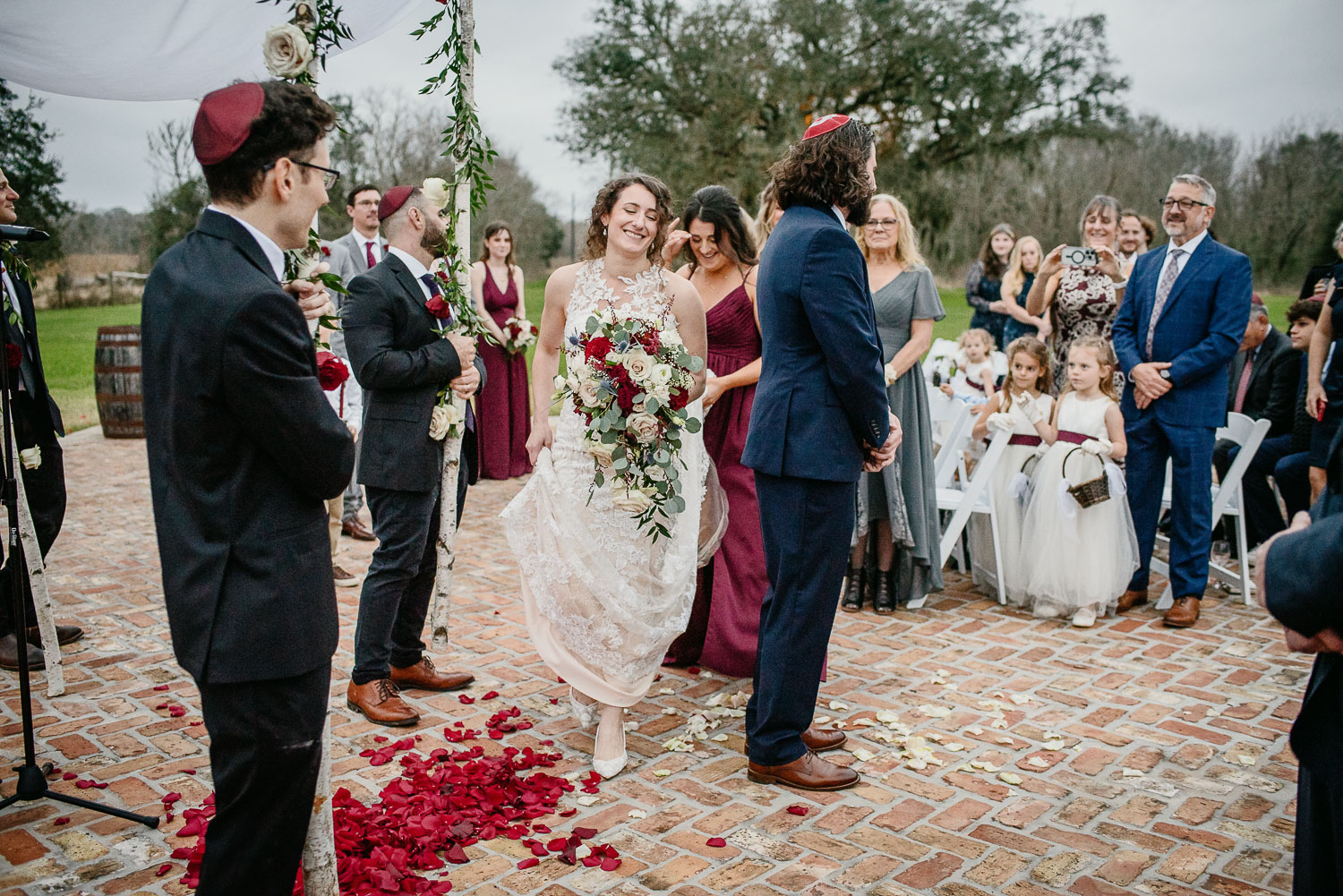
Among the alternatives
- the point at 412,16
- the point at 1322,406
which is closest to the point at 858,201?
the point at 412,16

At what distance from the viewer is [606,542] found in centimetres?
421

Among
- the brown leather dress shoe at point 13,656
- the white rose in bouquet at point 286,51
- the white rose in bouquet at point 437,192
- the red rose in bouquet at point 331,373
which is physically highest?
the white rose in bouquet at point 286,51

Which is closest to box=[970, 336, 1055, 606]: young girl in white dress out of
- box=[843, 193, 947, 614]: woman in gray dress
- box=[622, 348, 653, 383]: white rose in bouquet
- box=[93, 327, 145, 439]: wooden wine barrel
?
box=[843, 193, 947, 614]: woman in gray dress

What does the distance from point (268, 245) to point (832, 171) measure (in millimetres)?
2173

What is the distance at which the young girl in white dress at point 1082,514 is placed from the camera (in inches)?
244

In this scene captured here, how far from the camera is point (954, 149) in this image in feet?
84.0

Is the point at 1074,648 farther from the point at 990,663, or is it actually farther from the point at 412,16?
the point at 412,16

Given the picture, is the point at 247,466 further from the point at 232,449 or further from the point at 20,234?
the point at 20,234

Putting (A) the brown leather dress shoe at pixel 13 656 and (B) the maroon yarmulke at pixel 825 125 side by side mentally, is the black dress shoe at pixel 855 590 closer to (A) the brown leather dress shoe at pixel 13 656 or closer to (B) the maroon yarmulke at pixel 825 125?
(B) the maroon yarmulke at pixel 825 125

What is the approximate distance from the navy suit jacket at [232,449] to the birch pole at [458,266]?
196 cm

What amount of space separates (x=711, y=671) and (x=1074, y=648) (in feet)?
7.11

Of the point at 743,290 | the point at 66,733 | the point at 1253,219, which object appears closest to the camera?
the point at 66,733

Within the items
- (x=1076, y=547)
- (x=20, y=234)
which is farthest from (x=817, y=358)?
(x=1076, y=547)

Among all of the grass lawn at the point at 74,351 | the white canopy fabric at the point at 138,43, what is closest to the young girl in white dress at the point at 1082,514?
the white canopy fabric at the point at 138,43
